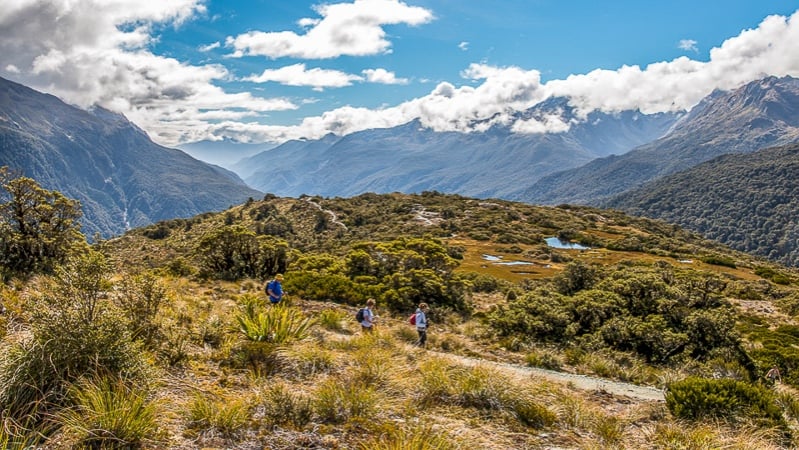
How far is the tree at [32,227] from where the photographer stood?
12648 mm

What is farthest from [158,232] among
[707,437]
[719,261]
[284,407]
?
[719,261]

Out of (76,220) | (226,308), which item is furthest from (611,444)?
(76,220)

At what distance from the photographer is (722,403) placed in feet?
22.6

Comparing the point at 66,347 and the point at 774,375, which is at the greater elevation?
the point at 66,347

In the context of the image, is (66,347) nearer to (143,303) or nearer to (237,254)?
(143,303)

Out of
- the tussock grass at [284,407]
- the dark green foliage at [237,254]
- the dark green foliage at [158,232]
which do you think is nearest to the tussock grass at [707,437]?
the tussock grass at [284,407]

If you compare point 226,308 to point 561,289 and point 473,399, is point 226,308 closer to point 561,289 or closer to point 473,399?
point 473,399

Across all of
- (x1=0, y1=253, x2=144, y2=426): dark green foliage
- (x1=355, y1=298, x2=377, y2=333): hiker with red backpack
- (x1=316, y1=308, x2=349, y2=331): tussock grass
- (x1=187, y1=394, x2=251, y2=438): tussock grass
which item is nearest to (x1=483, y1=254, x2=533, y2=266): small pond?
(x1=355, y1=298, x2=377, y2=333): hiker with red backpack

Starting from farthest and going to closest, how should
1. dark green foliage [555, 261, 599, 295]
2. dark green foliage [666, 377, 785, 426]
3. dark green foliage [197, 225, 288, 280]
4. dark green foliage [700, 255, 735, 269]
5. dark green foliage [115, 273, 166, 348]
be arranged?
dark green foliage [700, 255, 735, 269] < dark green foliage [197, 225, 288, 280] < dark green foliage [555, 261, 599, 295] < dark green foliage [115, 273, 166, 348] < dark green foliage [666, 377, 785, 426]

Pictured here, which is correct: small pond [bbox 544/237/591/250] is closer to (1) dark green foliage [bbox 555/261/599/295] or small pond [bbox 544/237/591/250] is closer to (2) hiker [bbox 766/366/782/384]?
(1) dark green foliage [bbox 555/261/599/295]

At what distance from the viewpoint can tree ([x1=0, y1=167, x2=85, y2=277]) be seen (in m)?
12.6

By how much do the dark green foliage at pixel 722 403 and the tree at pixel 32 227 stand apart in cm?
1495

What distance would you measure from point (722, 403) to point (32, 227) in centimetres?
1848

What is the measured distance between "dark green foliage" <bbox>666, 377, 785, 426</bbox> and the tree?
1495 centimetres
